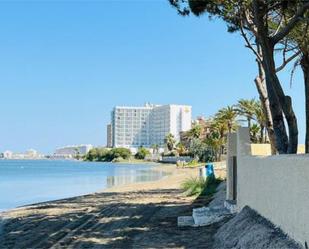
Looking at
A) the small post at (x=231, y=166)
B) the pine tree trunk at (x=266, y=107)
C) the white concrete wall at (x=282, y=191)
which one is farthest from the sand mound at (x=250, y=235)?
the pine tree trunk at (x=266, y=107)

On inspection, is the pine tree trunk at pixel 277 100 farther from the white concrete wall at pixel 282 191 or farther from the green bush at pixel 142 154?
the green bush at pixel 142 154

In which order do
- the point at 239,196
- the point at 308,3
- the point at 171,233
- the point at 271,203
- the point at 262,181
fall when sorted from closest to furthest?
the point at 271,203, the point at 262,181, the point at 308,3, the point at 171,233, the point at 239,196

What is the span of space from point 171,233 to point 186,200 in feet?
24.6

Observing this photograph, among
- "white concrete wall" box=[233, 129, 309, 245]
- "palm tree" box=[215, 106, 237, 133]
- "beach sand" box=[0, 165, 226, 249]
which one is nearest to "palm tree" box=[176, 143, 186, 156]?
"palm tree" box=[215, 106, 237, 133]

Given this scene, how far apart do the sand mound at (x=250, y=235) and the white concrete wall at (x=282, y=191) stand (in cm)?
13

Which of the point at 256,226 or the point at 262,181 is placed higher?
the point at 262,181

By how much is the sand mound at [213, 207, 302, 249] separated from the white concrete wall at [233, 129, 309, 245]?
13cm

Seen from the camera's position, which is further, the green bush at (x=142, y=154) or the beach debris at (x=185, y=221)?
the green bush at (x=142, y=154)

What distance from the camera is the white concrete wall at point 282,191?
268 inches

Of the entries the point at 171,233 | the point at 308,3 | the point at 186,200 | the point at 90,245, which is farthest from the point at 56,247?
the point at 186,200

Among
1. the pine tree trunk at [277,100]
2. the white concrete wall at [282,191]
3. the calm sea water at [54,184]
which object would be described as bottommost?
the calm sea water at [54,184]

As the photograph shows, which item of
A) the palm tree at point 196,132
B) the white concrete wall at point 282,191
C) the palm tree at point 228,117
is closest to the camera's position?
the white concrete wall at point 282,191

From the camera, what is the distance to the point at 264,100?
15141mm

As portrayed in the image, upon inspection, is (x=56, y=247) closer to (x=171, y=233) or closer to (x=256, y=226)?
(x=171, y=233)
